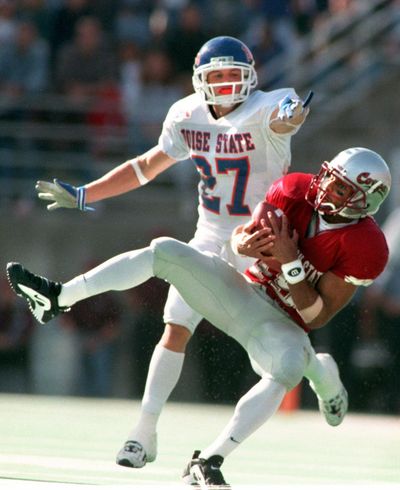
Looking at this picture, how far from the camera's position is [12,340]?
11.6 m

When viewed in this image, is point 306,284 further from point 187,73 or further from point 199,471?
point 187,73

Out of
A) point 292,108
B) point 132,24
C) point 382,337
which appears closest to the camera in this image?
point 292,108

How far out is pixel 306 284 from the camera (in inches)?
225

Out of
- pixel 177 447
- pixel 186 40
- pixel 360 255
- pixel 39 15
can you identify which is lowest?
pixel 177 447

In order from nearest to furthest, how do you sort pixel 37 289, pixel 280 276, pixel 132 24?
pixel 37 289
pixel 280 276
pixel 132 24

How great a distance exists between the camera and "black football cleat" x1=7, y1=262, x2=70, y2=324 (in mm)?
5902

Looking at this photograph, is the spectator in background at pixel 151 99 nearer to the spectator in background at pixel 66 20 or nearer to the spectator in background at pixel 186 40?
the spectator in background at pixel 186 40

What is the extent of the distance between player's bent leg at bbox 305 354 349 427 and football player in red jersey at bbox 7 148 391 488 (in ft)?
1.70

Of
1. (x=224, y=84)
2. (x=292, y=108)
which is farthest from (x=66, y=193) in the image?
(x=292, y=108)

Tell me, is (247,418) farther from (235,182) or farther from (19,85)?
(19,85)

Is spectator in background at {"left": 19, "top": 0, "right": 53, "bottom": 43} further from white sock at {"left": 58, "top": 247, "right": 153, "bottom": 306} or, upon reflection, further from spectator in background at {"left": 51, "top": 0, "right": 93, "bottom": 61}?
white sock at {"left": 58, "top": 247, "right": 153, "bottom": 306}

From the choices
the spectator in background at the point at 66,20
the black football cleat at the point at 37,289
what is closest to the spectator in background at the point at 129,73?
the spectator in background at the point at 66,20

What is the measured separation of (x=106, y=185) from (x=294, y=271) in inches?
59.8

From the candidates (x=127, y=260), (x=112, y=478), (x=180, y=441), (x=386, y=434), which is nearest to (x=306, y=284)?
(x=127, y=260)
